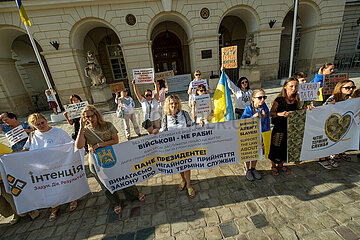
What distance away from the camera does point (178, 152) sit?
2.87 metres

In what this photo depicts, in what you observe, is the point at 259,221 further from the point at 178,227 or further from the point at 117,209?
the point at 117,209

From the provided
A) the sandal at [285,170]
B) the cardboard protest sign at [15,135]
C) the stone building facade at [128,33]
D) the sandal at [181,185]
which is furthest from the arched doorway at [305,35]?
the cardboard protest sign at [15,135]

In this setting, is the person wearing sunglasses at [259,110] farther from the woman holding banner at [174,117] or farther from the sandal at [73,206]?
the sandal at [73,206]

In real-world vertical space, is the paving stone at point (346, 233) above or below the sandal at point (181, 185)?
below

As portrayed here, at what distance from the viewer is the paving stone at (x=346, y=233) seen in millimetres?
1996

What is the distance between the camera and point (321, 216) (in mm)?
2295

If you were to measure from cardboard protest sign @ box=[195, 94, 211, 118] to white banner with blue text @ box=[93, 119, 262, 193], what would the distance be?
0.52 metres

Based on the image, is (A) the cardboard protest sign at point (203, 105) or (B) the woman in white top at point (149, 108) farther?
(B) the woman in white top at point (149, 108)

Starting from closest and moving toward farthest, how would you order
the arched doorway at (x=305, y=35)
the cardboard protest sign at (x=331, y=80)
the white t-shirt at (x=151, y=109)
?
the cardboard protest sign at (x=331, y=80) → the white t-shirt at (x=151, y=109) → the arched doorway at (x=305, y=35)

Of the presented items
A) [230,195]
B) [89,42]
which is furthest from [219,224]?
[89,42]

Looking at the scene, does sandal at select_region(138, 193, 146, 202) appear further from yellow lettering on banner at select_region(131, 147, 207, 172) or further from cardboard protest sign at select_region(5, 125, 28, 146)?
cardboard protest sign at select_region(5, 125, 28, 146)

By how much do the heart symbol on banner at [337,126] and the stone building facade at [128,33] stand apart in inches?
382

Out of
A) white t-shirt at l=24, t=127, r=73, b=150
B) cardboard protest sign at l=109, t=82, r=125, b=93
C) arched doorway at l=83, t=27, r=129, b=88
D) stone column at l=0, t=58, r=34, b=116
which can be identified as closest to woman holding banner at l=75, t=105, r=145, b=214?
white t-shirt at l=24, t=127, r=73, b=150

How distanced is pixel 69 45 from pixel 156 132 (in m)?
11.0
